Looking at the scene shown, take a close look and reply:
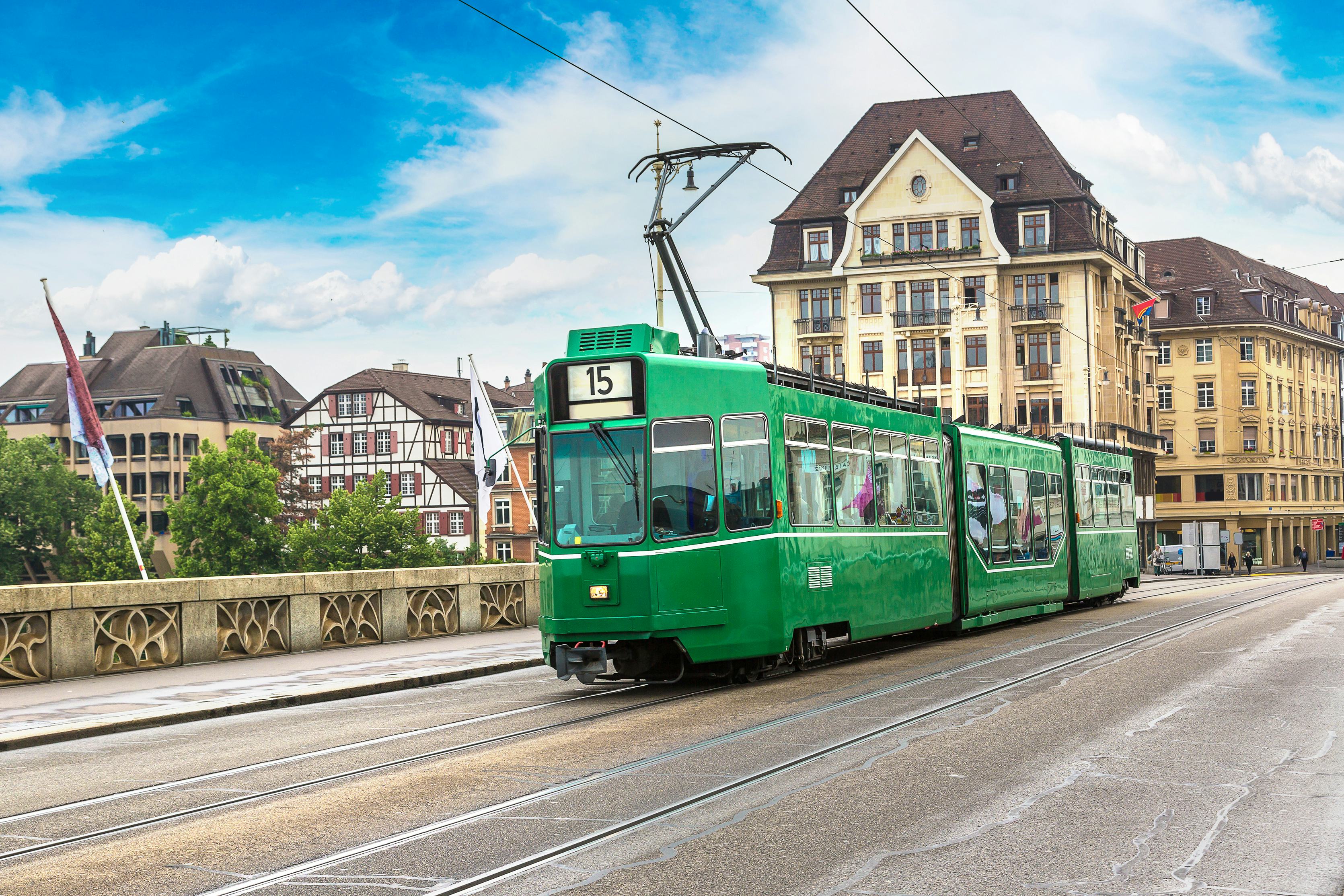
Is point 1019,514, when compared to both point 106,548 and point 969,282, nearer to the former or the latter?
point 969,282

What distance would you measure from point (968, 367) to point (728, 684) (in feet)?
189

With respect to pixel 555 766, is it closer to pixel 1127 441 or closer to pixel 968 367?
pixel 968 367

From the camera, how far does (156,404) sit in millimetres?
107438

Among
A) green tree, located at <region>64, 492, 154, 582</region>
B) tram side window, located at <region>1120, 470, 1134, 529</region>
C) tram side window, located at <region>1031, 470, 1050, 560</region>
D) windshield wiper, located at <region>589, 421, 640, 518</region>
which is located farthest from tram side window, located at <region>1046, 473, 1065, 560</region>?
green tree, located at <region>64, 492, 154, 582</region>

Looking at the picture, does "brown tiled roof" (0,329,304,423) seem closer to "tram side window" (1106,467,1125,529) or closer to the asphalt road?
"tram side window" (1106,467,1125,529)

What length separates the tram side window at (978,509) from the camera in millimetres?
20859

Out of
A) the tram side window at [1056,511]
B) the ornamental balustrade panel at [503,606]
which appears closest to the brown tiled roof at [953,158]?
the tram side window at [1056,511]

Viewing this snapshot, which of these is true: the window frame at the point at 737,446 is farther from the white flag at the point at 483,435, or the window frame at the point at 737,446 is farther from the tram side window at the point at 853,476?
the white flag at the point at 483,435

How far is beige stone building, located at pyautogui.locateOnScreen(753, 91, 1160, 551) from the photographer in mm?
69562

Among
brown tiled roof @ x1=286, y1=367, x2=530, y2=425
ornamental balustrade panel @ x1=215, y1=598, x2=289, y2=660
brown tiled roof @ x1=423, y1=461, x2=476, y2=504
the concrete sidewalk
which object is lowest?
the concrete sidewalk

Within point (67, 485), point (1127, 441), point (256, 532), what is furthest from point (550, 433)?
point (67, 485)

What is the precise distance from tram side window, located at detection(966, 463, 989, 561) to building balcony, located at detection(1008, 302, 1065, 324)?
164ft

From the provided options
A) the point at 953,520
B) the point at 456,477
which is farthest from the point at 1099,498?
the point at 456,477

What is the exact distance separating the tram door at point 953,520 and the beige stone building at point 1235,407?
72.0 meters
